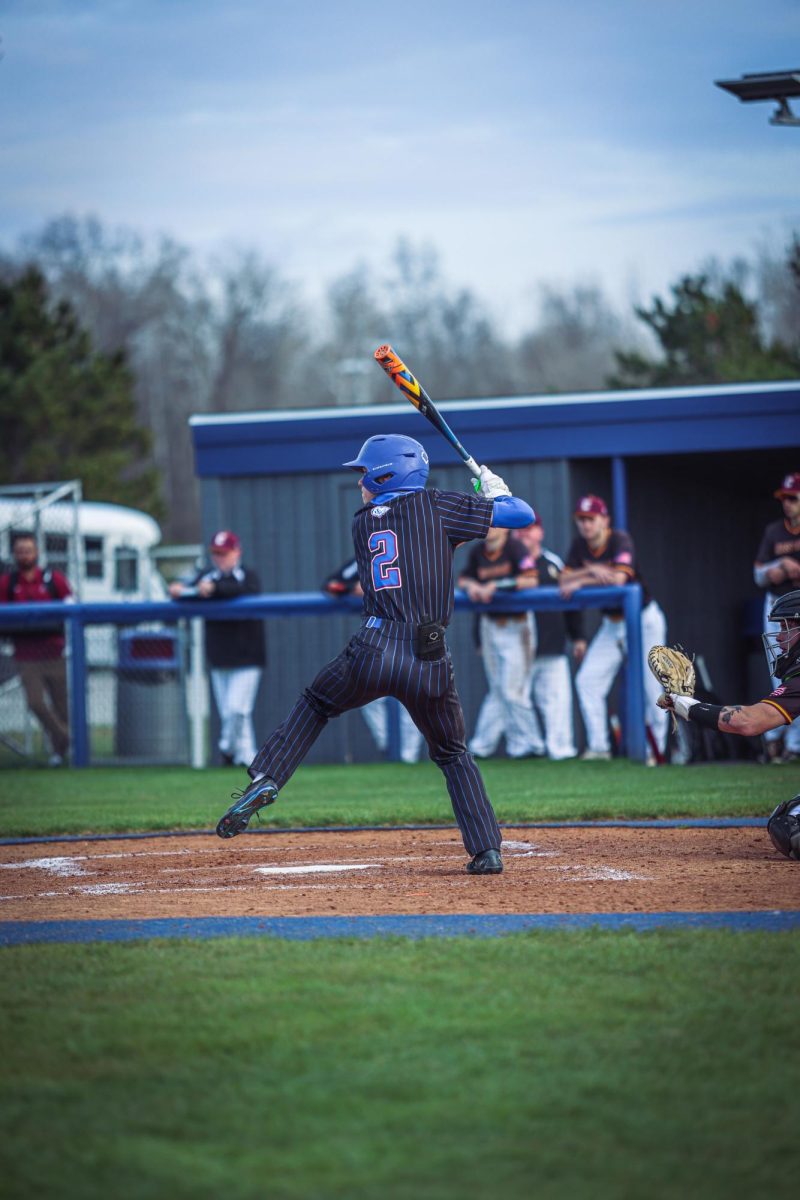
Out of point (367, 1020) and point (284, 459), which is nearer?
point (367, 1020)

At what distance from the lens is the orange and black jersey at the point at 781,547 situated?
11516 millimetres

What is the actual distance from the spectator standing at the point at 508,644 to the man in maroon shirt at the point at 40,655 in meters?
3.73

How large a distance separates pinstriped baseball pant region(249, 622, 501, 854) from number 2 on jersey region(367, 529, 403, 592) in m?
0.18

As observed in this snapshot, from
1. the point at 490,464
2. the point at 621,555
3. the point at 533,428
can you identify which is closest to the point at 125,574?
the point at 490,464

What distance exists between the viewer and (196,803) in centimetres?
1012

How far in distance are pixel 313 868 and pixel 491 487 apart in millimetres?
1925

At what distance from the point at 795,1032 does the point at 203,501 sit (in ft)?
38.8

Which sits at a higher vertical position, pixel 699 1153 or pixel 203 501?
pixel 203 501

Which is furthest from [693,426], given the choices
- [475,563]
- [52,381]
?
[52,381]

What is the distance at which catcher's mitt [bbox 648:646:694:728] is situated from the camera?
264 inches

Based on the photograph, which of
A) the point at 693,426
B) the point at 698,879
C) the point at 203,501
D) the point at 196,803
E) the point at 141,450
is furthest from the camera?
the point at 141,450

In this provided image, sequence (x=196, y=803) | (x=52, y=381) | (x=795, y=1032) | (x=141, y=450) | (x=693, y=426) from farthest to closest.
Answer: (x=141, y=450) < (x=52, y=381) < (x=693, y=426) < (x=196, y=803) < (x=795, y=1032)

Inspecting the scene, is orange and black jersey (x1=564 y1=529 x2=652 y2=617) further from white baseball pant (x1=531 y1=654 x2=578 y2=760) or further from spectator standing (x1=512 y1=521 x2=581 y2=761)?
white baseball pant (x1=531 y1=654 x2=578 y2=760)

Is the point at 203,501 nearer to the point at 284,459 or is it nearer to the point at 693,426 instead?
the point at 284,459
